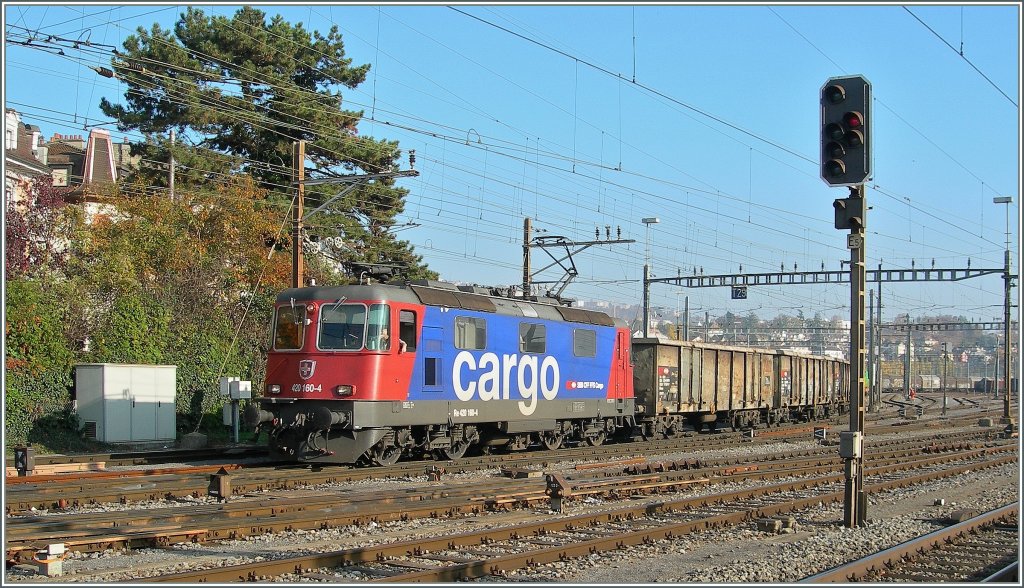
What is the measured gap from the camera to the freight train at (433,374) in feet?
58.2

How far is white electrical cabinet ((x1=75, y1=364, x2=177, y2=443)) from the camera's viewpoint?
23.0 meters

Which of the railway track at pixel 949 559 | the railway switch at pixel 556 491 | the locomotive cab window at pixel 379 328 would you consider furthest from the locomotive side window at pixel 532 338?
the railway track at pixel 949 559

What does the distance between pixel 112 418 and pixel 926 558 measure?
17.9 metres

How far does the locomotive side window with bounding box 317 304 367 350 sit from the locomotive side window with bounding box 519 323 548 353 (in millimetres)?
4275

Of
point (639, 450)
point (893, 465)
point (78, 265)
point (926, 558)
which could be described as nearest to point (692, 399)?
point (639, 450)

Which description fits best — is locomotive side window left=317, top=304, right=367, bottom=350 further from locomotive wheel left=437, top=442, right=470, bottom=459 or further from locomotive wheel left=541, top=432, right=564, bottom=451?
locomotive wheel left=541, top=432, right=564, bottom=451

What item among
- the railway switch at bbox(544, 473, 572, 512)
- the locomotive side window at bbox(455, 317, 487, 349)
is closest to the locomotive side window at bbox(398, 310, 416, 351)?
the locomotive side window at bbox(455, 317, 487, 349)

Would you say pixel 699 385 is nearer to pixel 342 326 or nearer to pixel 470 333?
pixel 470 333

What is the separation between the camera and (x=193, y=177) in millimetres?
37250

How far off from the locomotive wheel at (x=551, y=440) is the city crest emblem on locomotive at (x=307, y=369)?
674 centimetres

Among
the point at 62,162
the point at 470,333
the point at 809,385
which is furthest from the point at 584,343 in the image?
the point at 62,162

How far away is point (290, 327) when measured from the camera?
61.3ft

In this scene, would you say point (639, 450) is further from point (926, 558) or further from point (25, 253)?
point (25, 253)

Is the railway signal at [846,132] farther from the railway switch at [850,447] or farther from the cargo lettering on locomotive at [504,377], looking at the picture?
the cargo lettering on locomotive at [504,377]
